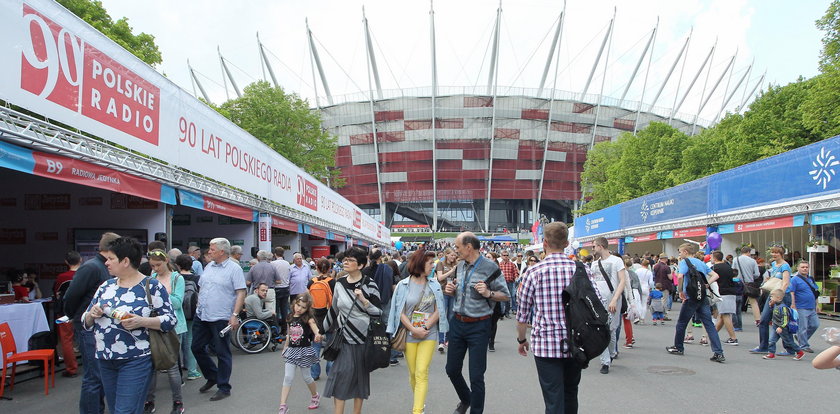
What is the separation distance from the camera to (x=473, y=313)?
500 cm

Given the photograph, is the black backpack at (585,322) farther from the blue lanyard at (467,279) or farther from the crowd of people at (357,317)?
the blue lanyard at (467,279)

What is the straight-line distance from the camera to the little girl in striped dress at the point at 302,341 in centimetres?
574

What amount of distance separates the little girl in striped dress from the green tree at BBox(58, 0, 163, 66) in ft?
65.0

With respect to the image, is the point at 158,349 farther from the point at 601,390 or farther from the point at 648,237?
the point at 648,237

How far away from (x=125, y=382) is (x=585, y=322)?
313 centimetres

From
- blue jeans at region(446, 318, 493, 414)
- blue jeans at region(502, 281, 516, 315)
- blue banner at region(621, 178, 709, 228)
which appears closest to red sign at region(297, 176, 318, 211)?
blue jeans at region(502, 281, 516, 315)

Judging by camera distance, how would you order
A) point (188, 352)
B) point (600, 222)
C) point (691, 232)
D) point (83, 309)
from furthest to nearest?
1. point (600, 222)
2. point (691, 232)
3. point (188, 352)
4. point (83, 309)

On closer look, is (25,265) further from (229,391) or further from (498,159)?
(498,159)

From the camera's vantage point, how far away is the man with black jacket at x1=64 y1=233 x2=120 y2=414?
15.4 ft

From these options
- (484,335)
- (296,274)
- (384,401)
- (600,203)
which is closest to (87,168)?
(296,274)

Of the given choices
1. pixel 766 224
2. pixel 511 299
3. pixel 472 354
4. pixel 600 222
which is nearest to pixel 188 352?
pixel 472 354

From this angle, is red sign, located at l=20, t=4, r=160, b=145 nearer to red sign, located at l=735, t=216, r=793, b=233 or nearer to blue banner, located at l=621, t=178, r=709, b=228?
red sign, located at l=735, t=216, r=793, b=233

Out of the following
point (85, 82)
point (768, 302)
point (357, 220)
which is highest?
point (85, 82)

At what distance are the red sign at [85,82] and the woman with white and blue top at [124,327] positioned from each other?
4.18 m
